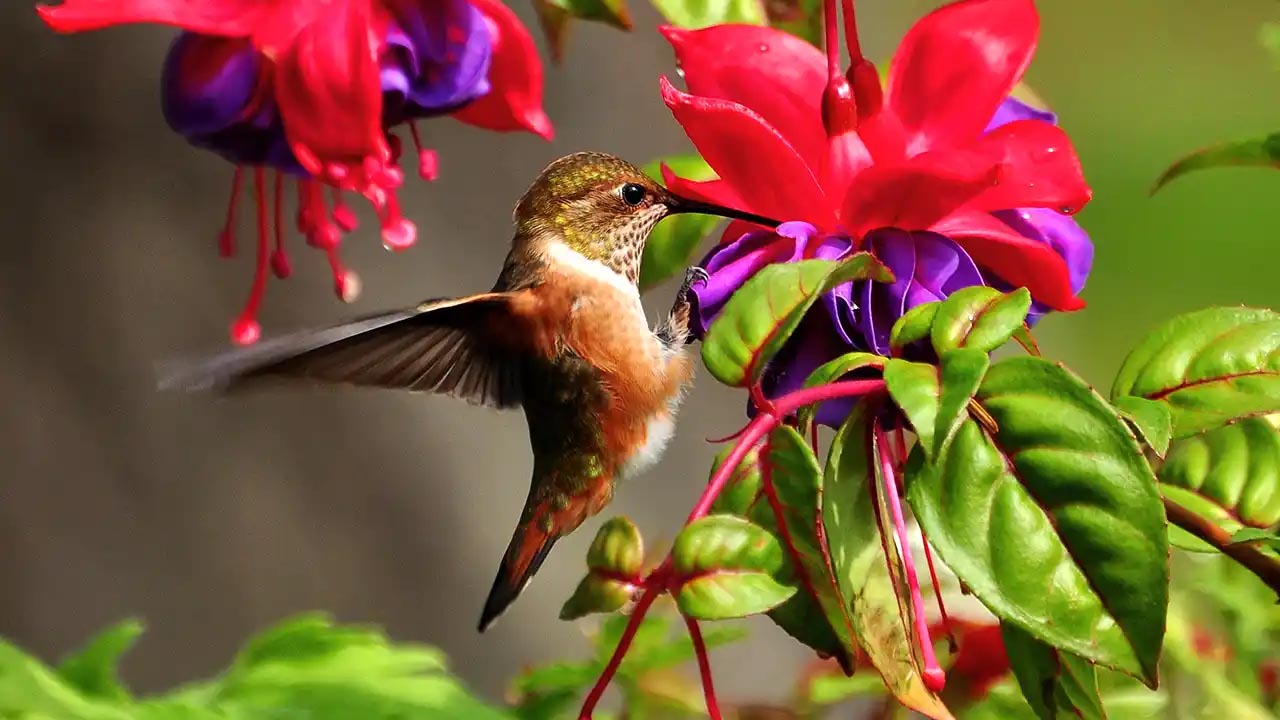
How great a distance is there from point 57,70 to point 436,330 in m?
0.85

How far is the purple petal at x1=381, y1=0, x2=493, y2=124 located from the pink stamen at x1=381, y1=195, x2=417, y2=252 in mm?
64

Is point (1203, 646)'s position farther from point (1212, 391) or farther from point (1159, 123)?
point (1159, 123)

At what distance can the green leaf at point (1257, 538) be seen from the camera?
15.1 inches

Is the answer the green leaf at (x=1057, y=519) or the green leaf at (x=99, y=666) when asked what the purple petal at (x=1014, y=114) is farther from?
the green leaf at (x=99, y=666)

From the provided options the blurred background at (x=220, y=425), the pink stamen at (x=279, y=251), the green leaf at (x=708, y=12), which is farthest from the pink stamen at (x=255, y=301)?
the blurred background at (x=220, y=425)

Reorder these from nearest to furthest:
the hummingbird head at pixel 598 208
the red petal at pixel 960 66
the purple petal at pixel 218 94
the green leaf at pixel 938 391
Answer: the green leaf at pixel 938 391 → the red petal at pixel 960 66 → the purple petal at pixel 218 94 → the hummingbird head at pixel 598 208

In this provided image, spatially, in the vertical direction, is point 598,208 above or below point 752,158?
below

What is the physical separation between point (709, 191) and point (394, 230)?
206mm

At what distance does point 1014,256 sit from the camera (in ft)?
1.43

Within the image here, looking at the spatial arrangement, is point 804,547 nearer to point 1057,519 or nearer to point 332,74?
point 1057,519

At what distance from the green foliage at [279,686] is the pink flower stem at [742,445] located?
7.8 inches

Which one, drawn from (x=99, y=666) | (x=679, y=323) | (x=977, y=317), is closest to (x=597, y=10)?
(x=679, y=323)

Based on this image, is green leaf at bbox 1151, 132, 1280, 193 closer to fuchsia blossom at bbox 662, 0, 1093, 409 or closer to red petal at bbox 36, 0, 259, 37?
fuchsia blossom at bbox 662, 0, 1093, 409

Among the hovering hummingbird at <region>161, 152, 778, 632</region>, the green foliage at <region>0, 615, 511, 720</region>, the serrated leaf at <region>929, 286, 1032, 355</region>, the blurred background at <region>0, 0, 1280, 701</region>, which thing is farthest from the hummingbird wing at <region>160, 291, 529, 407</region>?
the blurred background at <region>0, 0, 1280, 701</region>
